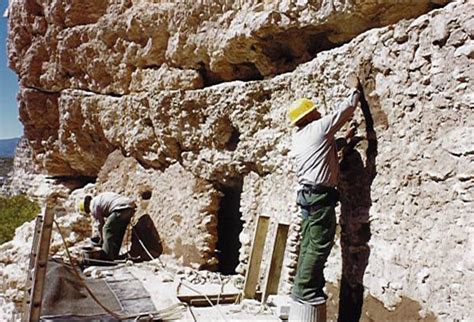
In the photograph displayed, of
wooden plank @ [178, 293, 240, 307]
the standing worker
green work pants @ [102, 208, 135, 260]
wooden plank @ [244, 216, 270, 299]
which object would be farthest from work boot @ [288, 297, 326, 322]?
green work pants @ [102, 208, 135, 260]

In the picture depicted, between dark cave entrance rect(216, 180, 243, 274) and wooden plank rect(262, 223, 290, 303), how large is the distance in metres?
1.69

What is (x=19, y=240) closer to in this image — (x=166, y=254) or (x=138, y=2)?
(x=166, y=254)

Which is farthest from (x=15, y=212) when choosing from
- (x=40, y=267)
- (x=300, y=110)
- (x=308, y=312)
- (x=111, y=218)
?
(x=308, y=312)

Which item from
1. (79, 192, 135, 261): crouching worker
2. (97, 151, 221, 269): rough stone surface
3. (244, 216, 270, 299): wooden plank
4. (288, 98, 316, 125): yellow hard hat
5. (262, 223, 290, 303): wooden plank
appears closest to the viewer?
(288, 98, 316, 125): yellow hard hat

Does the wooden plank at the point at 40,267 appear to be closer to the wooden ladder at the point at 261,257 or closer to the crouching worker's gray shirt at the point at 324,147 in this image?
the wooden ladder at the point at 261,257

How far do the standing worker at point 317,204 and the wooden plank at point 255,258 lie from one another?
89cm

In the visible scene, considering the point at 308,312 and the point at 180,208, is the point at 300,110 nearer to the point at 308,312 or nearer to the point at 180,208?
the point at 308,312

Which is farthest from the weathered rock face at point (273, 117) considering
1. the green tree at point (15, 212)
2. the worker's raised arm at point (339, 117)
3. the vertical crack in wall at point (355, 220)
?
the green tree at point (15, 212)

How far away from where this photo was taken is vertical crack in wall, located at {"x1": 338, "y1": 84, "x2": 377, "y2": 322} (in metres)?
3.30

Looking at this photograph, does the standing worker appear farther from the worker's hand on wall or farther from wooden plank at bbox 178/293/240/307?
wooden plank at bbox 178/293/240/307

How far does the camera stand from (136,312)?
3949 millimetres

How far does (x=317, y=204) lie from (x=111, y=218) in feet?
11.3

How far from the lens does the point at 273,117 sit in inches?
187

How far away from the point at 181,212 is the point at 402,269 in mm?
3272
